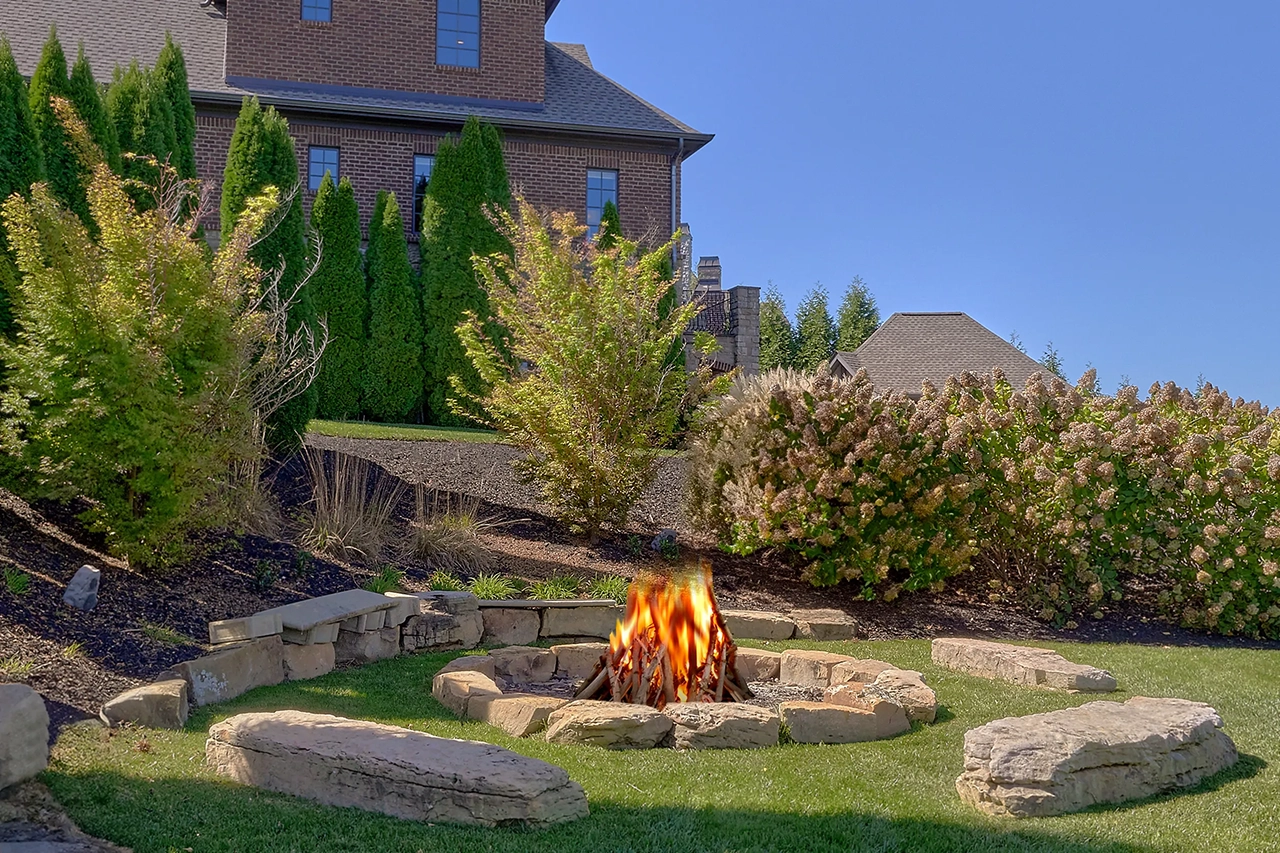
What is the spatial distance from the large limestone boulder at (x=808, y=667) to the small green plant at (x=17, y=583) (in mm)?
4415

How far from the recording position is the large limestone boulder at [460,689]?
5.55 metres

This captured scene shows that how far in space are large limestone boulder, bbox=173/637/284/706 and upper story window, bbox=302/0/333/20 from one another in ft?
53.5

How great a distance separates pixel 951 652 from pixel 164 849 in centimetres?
511

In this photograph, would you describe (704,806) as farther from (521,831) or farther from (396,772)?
(396,772)

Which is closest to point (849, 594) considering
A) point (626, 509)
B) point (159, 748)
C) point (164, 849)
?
point (626, 509)

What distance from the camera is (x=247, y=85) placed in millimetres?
19188

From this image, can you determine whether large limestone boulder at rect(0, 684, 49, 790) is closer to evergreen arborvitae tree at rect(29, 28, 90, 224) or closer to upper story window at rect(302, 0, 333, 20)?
evergreen arborvitae tree at rect(29, 28, 90, 224)

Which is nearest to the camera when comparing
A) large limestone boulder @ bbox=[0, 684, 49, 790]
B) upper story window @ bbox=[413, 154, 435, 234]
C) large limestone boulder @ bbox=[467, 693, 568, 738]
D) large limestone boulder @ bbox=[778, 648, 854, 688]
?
large limestone boulder @ bbox=[0, 684, 49, 790]

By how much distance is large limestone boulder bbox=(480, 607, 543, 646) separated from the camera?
7805 mm

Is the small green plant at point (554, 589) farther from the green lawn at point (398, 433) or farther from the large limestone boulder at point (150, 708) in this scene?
the green lawn at point (398, 433)

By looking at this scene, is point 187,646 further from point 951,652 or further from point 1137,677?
point 1137,677

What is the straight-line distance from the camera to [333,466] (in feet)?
34.4

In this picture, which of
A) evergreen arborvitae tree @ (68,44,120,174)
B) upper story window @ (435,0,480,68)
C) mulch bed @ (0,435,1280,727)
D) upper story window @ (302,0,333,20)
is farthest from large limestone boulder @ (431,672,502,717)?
upper story window @ (302,0,333,20)

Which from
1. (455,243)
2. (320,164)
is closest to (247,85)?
(320,164)
